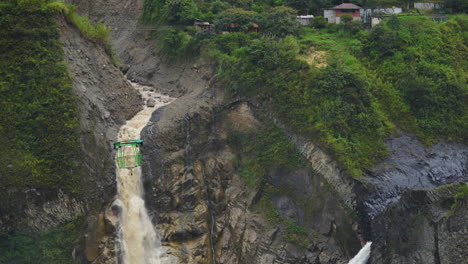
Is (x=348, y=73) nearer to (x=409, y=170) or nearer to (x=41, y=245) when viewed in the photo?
(x=409, y=170)

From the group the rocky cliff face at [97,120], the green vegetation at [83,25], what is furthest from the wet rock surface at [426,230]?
the green vegetation at [83,25]

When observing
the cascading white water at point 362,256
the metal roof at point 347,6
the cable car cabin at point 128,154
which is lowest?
the cascading white water at point 362,256

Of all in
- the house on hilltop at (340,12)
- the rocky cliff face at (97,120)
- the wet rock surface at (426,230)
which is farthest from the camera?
the house on hilltop at (340,12)

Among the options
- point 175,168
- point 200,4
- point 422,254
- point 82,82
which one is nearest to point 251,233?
point 175,168

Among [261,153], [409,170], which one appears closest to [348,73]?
[409,170]

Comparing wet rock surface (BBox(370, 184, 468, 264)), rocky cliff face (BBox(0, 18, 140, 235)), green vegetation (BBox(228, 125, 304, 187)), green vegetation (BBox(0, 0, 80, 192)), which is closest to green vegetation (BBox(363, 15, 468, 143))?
green vegetation (BBox(228, 125, 304, 187))

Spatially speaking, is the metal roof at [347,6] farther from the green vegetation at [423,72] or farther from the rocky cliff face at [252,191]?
the rocky cliff face at [252,191]

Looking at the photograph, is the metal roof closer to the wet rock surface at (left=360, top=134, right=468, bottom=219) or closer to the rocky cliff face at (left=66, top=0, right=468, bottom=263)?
the rocky cliff face at (left=66, top=0, right=468, bottom=263)
